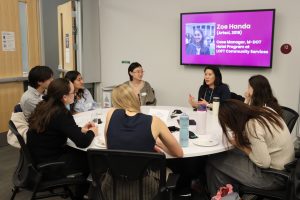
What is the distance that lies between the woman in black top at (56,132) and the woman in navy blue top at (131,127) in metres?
0.43

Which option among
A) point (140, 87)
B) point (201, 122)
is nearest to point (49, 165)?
point (201, 122)

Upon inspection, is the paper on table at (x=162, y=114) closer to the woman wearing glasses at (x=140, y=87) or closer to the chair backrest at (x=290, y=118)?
the chair backrest at (x=290, y=118)

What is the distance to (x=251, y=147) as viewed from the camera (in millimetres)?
2143

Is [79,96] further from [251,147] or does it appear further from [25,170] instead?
[251,147]

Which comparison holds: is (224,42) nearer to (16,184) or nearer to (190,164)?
(190,164)

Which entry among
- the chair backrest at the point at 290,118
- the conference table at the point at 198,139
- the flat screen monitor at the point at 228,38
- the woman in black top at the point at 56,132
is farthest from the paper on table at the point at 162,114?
the flat screen monitor at the point at 228,38

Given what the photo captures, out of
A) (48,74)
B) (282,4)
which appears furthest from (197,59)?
(48,74)

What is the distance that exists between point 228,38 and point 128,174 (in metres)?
3.13

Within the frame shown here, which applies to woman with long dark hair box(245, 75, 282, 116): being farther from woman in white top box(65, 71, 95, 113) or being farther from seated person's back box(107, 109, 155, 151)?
woman in white top box(65, 71, 95, 113)

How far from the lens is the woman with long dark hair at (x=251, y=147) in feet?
6.87

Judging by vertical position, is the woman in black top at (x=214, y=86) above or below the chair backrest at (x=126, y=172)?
above

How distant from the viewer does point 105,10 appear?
5492 millimetres

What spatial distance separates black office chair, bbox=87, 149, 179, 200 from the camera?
Result: 66.7 inches

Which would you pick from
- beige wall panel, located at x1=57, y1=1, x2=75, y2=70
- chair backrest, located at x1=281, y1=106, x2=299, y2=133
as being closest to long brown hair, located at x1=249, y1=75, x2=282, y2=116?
chair backrest, located at x1=281, y1=106, x2=299, y2=133
